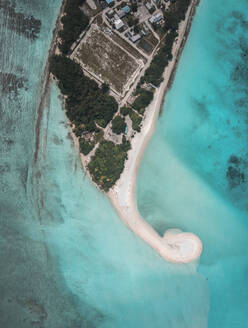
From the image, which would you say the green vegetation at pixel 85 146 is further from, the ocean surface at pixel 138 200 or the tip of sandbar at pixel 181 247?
the tip of sandbar at pixel 181 247

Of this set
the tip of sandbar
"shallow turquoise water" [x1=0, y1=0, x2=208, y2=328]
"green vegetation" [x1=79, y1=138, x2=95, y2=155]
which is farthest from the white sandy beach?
"green vegetation" [x1=79, y1=138, x2=95, y2=155]

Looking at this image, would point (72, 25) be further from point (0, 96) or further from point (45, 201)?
point (45, 201)

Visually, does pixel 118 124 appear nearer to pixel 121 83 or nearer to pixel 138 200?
pixel 121 83

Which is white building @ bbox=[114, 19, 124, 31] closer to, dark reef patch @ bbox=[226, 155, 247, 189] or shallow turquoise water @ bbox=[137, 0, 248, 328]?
shallow turquoise water @ bbox=[137, 0, 248, 328]

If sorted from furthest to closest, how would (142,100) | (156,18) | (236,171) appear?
(236,171), (156,18), (142,100)

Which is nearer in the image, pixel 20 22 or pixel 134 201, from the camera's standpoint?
pixel 20 22

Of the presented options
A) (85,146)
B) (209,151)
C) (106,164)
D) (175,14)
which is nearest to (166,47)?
(175,14)
